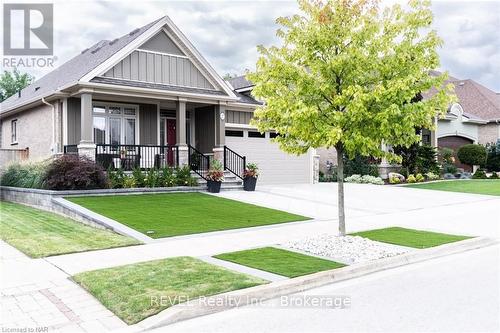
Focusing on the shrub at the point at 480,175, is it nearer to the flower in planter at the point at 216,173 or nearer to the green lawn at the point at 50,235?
the flower in planter at the point at 216,173

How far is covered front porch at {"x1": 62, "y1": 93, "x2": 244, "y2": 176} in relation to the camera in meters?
17.0

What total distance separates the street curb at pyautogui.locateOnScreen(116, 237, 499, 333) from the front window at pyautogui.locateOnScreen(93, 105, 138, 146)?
13.3 meters

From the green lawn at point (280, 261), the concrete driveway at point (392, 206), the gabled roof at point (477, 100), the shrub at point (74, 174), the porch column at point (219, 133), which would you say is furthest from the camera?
the gabled roof at point (477, 100)

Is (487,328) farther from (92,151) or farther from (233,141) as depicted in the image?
(233,141)

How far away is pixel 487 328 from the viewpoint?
462 centimetres

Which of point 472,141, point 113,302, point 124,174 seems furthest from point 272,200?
point 472,141

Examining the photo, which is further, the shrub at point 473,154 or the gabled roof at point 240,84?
the shrub at point 473,154

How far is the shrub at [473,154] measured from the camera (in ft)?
100

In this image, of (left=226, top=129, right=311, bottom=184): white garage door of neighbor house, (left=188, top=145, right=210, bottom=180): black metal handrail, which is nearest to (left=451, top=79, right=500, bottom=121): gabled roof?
(left=226, top=129, right=311, bottom=184): white garage door of neighbor house

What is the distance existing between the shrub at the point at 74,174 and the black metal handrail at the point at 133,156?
1.61m

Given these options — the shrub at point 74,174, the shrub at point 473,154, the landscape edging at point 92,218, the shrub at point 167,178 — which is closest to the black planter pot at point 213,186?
the shrub at point 167,178

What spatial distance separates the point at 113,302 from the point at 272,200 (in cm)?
1052

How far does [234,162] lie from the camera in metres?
20.0

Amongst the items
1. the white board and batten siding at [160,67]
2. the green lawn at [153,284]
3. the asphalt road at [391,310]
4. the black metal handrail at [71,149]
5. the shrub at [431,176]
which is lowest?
the asphalt road at [391,310]
